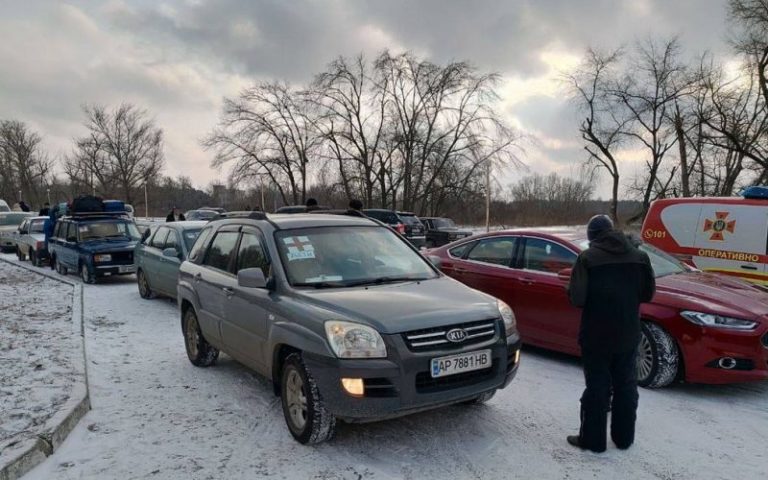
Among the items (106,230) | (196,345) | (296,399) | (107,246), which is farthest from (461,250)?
(106,230)

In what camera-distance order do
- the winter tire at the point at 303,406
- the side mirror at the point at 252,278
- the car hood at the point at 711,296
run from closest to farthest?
1. the winter tire at the point at 303,406
2. the side mirror at the point at 252,278
3. the car hood at the point at 711,296

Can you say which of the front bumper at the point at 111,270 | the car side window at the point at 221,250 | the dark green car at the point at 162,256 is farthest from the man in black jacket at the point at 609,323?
the front bumper at the point at 111,270

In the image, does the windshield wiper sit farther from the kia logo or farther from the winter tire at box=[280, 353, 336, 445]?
the kia logo

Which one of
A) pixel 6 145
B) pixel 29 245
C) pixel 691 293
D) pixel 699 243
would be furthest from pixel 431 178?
pixel 6 145

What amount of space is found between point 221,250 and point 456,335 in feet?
9.60

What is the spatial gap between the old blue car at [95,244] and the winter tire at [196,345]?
23.3 feet

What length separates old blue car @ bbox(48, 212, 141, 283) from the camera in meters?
12.7

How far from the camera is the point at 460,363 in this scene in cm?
368

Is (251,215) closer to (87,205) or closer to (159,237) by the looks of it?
(159,237)

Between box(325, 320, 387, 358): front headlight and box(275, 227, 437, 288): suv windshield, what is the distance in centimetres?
72

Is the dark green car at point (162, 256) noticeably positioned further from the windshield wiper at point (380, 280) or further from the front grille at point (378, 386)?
the front grille at point (378, 386)

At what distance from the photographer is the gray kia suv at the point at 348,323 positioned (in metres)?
3.53

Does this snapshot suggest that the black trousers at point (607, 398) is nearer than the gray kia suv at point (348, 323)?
No

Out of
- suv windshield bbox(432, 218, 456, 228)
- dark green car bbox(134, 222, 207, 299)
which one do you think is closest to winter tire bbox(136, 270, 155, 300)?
dark green car bbox(134, 222, 207, 299)
